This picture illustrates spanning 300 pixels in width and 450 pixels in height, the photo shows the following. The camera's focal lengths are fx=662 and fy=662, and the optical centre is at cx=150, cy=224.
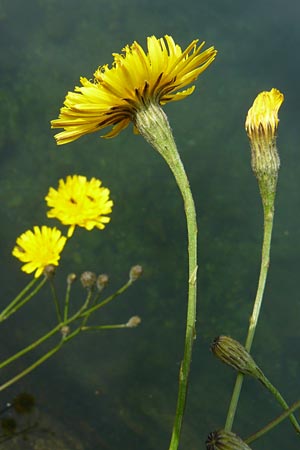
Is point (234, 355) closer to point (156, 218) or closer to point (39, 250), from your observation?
point (39, 250)

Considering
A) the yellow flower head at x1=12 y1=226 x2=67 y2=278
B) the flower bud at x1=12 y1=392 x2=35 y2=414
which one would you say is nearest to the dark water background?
the flower bud at x1=12 y1=392 x2=35 y2=414

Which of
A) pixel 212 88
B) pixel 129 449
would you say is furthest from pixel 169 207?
pixel 129 449

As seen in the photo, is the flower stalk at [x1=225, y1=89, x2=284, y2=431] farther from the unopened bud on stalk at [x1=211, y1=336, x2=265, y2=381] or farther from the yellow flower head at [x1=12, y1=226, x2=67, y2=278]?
the yellow flower head at [x1=12, y1=226, x2=67, y2=278]

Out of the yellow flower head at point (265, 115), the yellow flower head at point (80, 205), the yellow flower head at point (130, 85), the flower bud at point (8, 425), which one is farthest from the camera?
the flower bud at point (8, 425)

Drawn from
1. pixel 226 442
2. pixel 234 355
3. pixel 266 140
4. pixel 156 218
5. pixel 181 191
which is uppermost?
pixel 156 218

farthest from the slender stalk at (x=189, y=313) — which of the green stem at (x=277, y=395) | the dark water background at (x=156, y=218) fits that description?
the dark water background at (x=156, y=218)

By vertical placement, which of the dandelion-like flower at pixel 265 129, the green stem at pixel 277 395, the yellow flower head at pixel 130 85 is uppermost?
the dandelion-like flower at pixel 265 129

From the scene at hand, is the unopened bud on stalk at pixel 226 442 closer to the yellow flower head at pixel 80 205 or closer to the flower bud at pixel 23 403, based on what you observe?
the yellow flower head at pixel 80 205

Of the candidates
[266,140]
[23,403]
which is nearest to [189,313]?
[266,140]
